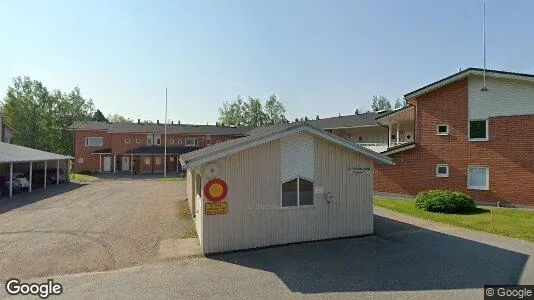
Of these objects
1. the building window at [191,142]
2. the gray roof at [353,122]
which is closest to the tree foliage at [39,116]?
the building window at [191,142]

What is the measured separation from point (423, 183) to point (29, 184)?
31.2m

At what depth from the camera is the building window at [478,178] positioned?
848 inches

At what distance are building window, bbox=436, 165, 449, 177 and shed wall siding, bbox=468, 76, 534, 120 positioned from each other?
11.4 ft

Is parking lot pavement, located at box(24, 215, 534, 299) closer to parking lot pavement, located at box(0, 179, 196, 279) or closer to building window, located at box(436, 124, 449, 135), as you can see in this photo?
parking lot pavement, located at box(0, 179, 196, 279)

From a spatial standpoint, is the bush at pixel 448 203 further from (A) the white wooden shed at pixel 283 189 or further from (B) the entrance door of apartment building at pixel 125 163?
(B) the entrance door of apartment building at pixel 125 163

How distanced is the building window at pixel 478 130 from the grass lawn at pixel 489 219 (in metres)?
4.44

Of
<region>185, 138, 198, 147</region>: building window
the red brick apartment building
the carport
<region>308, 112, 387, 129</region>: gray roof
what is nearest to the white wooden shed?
the carport

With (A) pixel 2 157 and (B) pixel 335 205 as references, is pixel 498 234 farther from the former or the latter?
(A) pixel 2 157

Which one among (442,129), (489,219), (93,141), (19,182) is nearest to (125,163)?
(93,141)

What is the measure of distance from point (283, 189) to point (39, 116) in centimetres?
6861

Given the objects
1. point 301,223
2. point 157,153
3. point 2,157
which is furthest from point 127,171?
point 301,223

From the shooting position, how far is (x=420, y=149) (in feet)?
78.2

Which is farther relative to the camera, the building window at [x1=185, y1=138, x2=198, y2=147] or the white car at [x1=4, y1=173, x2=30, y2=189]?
the building window at [x1=185, y1=138, x2=198, y2=147]

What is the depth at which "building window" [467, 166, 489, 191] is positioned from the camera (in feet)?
70.6
